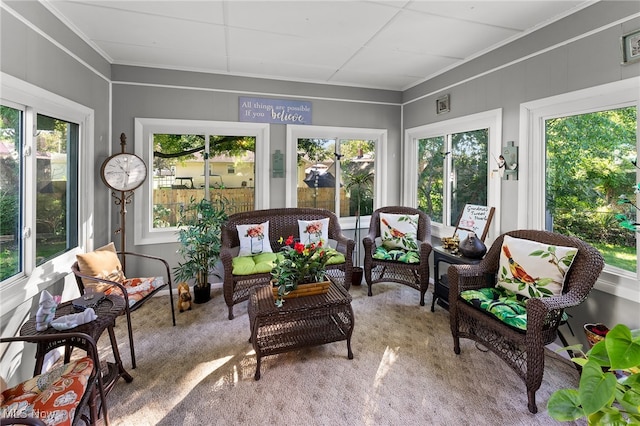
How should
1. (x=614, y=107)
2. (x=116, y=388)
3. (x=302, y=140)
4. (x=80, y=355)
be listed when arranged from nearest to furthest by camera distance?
(x=116, y=388) < (x=614, y=107) < (x=80, y=355) < (x=302, y=140)

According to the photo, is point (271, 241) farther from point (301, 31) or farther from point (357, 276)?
point (301, 31)

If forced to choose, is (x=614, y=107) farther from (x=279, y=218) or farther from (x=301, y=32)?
(x=279, y=218)

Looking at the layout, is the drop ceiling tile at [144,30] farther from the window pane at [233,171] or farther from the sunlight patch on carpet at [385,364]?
the sunlight patch on carpet at [385,364]

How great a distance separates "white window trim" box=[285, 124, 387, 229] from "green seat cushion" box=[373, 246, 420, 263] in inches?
36.4

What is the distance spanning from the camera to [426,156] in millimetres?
4328

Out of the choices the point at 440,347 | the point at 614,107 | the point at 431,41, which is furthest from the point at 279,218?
the point at 614,107

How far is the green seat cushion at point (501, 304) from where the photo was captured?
2.03m

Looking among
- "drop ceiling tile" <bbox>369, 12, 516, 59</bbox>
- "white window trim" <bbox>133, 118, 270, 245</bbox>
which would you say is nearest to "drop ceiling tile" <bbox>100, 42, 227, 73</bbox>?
"white window trim" <bbox>133, 118, 270, 245</bbox>

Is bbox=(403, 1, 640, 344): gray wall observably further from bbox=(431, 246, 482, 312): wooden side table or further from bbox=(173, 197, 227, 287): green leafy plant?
bbox=(173, 197, 227, 287): green leafy plant

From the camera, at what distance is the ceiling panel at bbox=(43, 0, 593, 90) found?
235cm

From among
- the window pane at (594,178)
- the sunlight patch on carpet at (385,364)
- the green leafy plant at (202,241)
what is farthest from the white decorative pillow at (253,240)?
the window pane at (594,178)

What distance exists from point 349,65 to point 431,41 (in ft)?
3.23

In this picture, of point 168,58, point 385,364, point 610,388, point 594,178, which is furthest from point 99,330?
point 594,178

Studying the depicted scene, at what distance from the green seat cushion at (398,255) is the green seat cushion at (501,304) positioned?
979 mm
